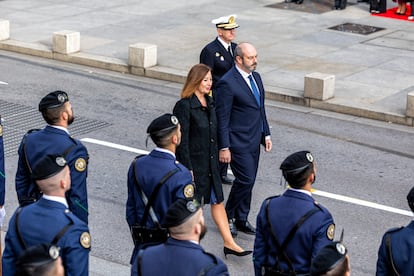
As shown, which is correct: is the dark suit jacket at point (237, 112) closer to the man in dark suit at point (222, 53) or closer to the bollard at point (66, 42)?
the man in dark suit at point (222, 53)

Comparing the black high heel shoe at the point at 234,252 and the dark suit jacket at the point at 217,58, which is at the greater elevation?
the dark suit jacket at the point at 217,58

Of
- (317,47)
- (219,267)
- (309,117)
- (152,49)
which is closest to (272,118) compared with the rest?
(309,117)

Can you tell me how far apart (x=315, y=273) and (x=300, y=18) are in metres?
17.3

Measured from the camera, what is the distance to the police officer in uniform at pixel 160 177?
782 cm

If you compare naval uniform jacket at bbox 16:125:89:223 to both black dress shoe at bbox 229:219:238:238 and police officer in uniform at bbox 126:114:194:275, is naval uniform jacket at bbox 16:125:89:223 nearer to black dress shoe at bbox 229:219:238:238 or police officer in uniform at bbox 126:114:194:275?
police officer in uniform at bbox 126:114:194:275

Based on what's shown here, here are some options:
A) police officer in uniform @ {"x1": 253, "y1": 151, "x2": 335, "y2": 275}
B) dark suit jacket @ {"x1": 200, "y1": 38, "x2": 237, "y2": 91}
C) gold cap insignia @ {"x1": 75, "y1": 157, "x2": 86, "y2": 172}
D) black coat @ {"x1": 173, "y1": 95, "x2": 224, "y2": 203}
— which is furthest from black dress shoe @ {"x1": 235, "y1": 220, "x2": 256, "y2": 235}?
police officer in uniform @ {"x1": 253, "y1": 151, "x2": 335, "y2": 275}

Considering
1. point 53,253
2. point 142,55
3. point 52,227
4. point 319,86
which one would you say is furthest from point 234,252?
point 142,55

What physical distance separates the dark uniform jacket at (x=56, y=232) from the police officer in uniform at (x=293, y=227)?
Result: 4.54 feet

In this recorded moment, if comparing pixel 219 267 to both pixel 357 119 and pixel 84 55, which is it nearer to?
pixel 357 119

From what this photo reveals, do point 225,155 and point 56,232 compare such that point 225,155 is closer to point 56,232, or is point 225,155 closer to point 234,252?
point 234,252

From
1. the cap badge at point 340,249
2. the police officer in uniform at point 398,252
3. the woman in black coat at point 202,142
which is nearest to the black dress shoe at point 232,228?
the woman in black coat at point 202,142

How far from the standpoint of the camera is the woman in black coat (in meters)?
9.83

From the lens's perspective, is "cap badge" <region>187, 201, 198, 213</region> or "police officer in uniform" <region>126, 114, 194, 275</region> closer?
"cap badge" <region>187, 201, 198, 213</region>

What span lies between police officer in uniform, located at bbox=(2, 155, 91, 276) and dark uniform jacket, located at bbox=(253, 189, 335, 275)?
138 centimetres
